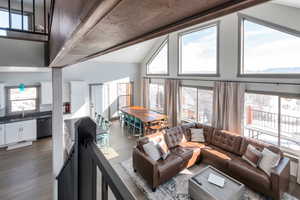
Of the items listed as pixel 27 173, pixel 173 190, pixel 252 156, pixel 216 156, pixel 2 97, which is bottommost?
pixel 173 190

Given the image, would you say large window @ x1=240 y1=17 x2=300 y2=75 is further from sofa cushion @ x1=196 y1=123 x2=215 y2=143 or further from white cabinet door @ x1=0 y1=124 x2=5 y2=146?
white cabinet door @ x1=0 y1=124 x2=5 y2=146

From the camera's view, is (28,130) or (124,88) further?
(124,88)

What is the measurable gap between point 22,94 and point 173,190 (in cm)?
635

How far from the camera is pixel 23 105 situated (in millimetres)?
6203

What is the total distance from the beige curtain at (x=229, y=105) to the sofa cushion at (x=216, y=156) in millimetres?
874

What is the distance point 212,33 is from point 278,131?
11.7ft

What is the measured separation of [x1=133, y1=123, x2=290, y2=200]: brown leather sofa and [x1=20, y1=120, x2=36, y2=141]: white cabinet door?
4330mm

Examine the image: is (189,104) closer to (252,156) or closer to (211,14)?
(252,156)

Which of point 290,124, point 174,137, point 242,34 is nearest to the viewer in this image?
point 290,124

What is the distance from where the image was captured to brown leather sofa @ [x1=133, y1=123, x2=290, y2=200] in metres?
3.27

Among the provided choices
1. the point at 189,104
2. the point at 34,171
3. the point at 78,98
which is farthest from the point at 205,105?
the point at 34,171

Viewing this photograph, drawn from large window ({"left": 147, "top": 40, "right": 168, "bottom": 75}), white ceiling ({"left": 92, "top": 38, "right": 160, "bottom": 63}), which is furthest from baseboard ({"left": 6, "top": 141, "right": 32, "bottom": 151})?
large window ({"left": 147, "top": 40, "right": 168, "bottom": 75})

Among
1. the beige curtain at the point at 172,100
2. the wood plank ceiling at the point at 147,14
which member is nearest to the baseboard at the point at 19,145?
the beige curtain at the point at 172,100

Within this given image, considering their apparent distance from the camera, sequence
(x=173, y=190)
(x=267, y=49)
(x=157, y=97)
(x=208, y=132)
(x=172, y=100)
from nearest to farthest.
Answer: (x=173, y=190)
(x=267, y=49)
(x=208, y=132)
(x=172, y=100)
(x=157, y=97)
